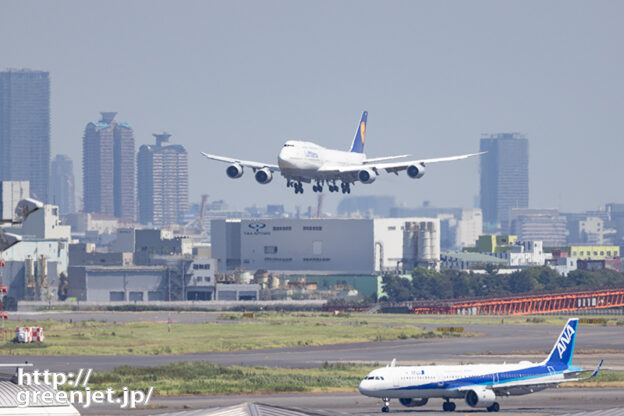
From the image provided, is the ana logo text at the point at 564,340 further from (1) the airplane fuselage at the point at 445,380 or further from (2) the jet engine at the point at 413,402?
(2) the jet engine at the point at 413,402

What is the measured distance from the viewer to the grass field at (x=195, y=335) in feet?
427

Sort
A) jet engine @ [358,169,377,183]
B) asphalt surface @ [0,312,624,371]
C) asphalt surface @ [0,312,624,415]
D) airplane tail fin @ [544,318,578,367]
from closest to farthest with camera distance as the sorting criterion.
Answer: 1. asphalt surface @ [0,312,624,415]
2. airplane tail fin @ [544,318,578,367]
3. asphalt surface @ [0,312,624,371]
4. jet engine @ [358,169,377,183]

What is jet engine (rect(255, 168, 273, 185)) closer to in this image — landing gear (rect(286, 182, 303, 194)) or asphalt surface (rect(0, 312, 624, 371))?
landing gear (rect(286, 182, 303, 194))

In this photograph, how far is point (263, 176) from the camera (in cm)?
15438

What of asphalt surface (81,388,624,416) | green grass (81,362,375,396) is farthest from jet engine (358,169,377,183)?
asphalt surface (81,388,624,416)

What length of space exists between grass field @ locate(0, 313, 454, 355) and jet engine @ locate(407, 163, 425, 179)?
18.8 metres

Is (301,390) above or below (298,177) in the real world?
below

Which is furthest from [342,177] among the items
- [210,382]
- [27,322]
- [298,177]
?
[210,382]

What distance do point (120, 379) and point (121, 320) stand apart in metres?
87.0

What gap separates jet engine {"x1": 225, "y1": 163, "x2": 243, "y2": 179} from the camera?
15262 cm

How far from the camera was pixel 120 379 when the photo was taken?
98062mm

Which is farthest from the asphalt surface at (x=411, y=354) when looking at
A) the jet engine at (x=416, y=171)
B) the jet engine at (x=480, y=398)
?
the jet engine at (x=480, y=398)

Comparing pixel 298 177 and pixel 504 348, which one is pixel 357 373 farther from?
pixel 298 177

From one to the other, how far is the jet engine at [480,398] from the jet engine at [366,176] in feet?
249
